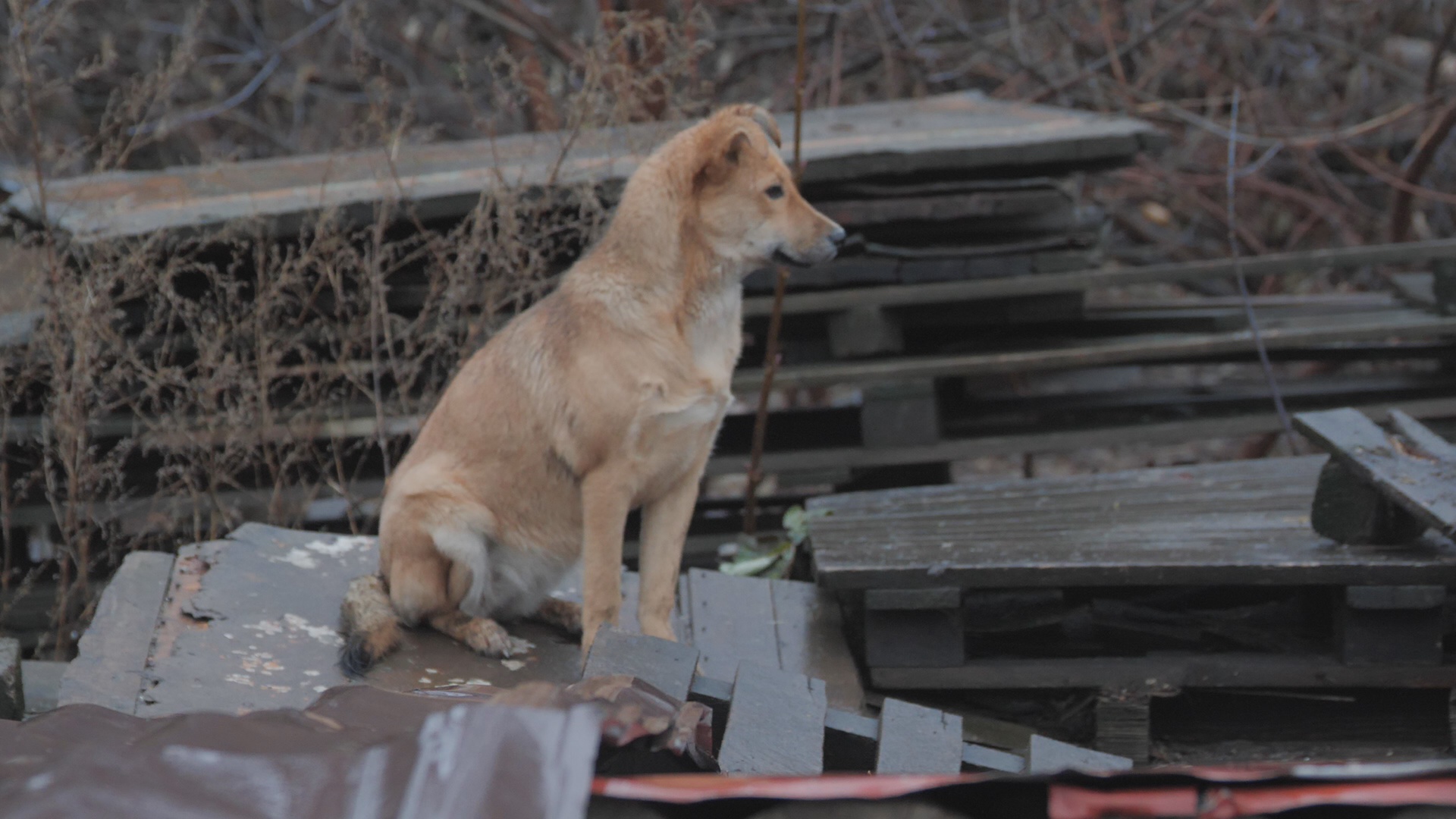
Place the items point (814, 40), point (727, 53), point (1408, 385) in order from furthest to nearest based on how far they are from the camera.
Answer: point (727, 53)
point (814, 40)
point (1408, 385)

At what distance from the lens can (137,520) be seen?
19.3 feet

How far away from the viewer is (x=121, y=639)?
12.2 feet

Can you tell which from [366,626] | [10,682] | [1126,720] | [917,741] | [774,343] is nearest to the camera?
[917,741]

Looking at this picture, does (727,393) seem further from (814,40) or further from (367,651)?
(814,40)

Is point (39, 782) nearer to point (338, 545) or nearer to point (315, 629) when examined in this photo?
point (315, 629)

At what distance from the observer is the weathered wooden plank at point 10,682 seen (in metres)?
3.22

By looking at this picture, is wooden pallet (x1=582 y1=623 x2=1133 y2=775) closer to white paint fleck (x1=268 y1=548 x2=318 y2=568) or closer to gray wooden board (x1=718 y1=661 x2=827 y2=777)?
gray wooden board (x1=718 y1=661 x2=827 y2=777)

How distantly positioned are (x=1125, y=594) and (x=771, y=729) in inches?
83.0

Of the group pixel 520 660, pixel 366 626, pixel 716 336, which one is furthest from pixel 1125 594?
pixel 366 626

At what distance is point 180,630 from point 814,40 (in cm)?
721

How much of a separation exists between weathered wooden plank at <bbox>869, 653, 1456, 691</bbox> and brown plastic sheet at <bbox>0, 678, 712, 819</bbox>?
239 cm

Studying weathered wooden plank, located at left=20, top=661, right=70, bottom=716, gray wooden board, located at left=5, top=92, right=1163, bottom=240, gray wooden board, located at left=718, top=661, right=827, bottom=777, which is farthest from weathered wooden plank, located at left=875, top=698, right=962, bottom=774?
gray wooden board, located at left=5, top=92, right=1163, bottom=240

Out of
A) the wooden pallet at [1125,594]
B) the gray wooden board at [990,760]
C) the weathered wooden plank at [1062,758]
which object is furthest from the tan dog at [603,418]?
the weathered wooden plank at [1062,758]

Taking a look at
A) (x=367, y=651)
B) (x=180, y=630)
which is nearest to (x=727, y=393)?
(x=367, y=651)
